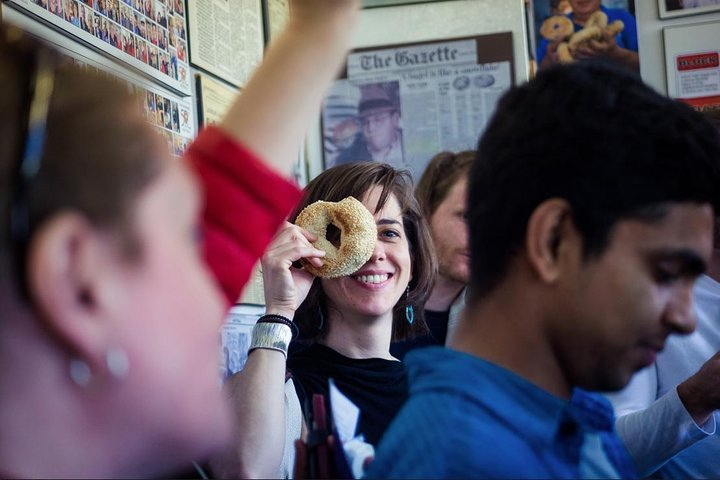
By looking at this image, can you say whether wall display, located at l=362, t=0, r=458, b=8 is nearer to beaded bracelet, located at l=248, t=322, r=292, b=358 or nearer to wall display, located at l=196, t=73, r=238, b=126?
wall display, located at l=196, t=73, r=238, b=126

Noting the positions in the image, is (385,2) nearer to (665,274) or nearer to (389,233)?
(389,233)

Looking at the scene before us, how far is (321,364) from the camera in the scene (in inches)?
87.1

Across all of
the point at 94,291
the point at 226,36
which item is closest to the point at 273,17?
the point at 226,36

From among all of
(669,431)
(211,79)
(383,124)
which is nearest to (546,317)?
(669,431)

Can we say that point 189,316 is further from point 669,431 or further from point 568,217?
point 669,431

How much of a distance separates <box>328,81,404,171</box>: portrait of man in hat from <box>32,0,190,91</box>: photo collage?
133 centimetres

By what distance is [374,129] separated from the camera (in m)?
3.82

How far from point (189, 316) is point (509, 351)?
566mm

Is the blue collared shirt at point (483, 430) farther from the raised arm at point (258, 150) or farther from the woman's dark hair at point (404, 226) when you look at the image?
the woman's dark hair at point (404, 226)

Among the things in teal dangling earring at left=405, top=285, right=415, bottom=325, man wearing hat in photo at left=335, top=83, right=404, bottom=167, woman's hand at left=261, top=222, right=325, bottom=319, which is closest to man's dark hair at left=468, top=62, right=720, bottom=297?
woman's hand at left=261, top=222, right=325, bottom=319

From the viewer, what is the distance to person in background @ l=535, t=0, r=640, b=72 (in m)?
3.76

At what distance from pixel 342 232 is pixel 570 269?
1294 millimetres

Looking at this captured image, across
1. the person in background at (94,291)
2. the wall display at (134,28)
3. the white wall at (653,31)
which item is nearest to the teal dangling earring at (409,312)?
the wall display at (134,28)

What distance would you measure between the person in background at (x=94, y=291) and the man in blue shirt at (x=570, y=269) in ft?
1.47
